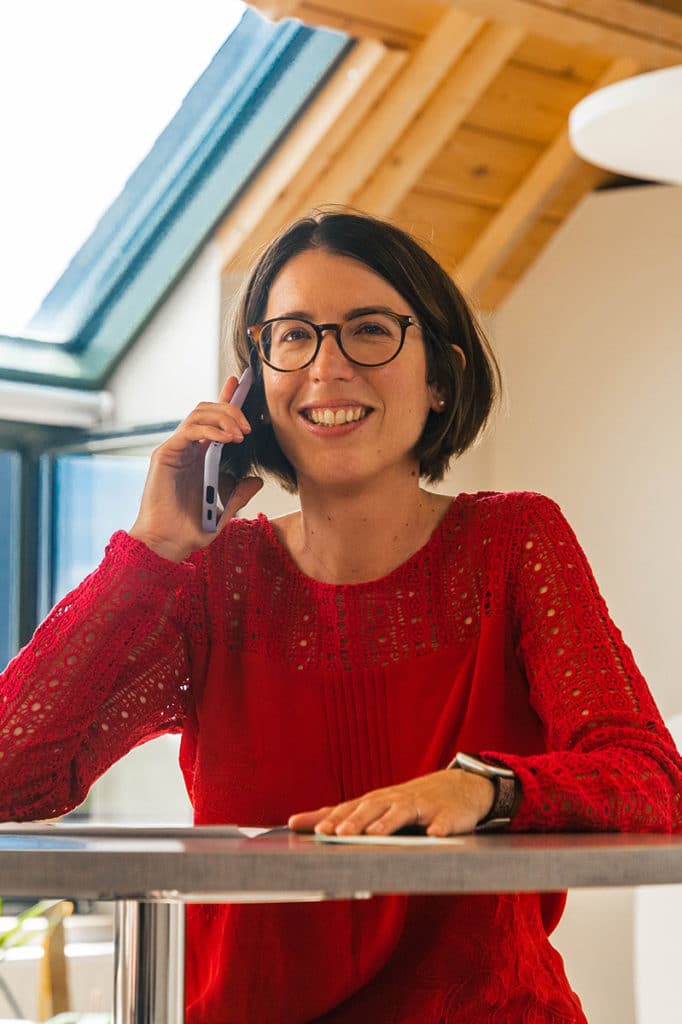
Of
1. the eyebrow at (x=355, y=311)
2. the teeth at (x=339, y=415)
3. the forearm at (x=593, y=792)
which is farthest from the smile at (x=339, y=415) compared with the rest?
the forearm at (x=593, y=792)

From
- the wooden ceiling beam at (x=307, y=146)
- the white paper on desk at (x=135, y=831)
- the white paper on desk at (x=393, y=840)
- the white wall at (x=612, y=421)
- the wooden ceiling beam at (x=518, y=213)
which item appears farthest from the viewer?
the wooden ceiling beam at (x=518, y=213)

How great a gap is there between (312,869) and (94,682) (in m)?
0.68

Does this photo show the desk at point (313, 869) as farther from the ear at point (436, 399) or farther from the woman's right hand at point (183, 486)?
the ear at point (436, 399)

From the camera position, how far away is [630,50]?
3.48m

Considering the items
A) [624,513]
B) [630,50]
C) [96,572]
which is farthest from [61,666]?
[624,513]

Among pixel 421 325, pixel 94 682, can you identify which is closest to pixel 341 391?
pixel 421 325

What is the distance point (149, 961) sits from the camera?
Answer: 1.04 metres

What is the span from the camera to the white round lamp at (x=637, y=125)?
219 cm

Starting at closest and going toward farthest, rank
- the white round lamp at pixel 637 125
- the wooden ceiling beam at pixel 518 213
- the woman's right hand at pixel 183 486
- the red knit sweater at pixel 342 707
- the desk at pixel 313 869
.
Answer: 1. the desk at pixel 313 869
2. the red knit sweater at pixel 342 707
3. the woman's right hand at pixel 183 486
4. the white round lamp at pixel 637 125
5. the wooden ceiling beam at pixel 518 213

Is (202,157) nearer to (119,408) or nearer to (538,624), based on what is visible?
(119,408)

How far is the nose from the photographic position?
60.3 inches

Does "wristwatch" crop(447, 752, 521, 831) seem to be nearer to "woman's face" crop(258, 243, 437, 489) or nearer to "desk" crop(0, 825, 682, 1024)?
"desk" crop(0, 825, 682, 1024)

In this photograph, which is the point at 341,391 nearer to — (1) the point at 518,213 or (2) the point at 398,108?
(2) the point at 398,108

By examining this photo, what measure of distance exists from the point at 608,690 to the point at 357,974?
354 millimetres
